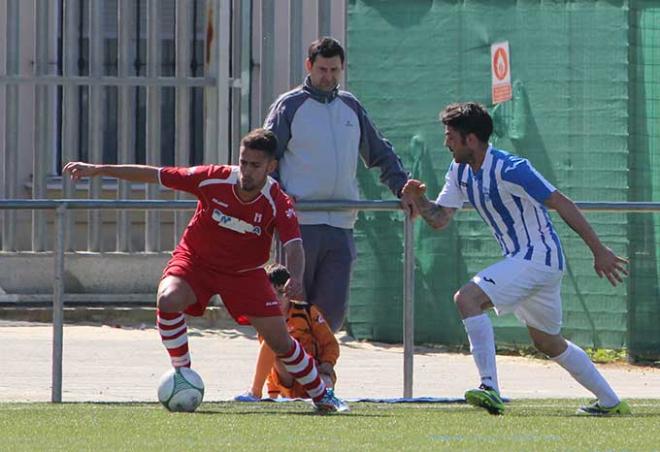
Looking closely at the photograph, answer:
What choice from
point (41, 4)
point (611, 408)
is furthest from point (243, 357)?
point (611, 408)

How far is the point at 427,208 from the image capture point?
10.0 m

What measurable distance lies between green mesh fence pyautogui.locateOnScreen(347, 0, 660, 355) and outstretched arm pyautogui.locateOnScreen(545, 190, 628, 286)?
14.2 feet

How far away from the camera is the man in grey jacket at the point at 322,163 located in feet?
33.7

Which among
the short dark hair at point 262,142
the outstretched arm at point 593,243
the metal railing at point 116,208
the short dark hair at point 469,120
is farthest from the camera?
the metal railing at point 116,208

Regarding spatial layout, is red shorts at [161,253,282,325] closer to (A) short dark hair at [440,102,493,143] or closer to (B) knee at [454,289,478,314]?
(B) knee at [454,289,478,314]

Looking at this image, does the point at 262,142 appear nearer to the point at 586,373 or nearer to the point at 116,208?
the point at 116,208

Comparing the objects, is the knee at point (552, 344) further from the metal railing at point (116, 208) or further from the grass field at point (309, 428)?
the metal railing at point (116, 208)

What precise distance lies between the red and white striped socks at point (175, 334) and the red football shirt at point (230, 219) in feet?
1.06

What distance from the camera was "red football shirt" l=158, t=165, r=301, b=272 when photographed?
936 centimetres

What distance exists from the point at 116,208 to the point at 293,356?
1404 millimetres

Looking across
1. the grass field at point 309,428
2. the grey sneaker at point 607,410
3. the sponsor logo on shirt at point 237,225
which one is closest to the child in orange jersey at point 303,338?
the grass field at point 309,428

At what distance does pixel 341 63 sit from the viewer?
10344 mm

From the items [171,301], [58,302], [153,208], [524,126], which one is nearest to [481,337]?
[171,301]

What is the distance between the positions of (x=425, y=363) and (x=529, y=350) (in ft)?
3.18
